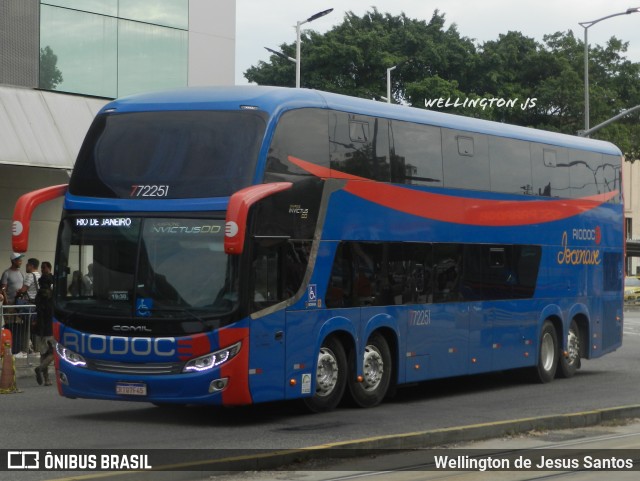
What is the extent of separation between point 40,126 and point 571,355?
11342 mm

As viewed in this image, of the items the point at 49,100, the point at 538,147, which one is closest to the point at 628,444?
the point at 538,147

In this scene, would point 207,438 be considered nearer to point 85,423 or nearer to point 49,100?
point 85,423

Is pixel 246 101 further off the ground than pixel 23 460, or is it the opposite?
pixel 246 101

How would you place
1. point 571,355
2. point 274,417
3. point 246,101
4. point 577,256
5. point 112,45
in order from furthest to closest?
point 112,45 < point 571,355 < point 577,256 < point 274,417 < point 246,101

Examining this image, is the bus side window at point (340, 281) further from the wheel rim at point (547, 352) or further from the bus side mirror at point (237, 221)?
the wheel rim at point (547, 352)

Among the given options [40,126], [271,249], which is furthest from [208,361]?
[40,126]

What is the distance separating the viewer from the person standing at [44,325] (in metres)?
18.8

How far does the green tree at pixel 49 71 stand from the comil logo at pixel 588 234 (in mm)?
11601

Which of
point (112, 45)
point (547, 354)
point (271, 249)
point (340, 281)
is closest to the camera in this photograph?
point (271, 249)

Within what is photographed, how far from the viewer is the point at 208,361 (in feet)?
45.8

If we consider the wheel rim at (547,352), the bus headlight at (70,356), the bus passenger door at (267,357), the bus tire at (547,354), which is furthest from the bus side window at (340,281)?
the wheel rim at (547,352)

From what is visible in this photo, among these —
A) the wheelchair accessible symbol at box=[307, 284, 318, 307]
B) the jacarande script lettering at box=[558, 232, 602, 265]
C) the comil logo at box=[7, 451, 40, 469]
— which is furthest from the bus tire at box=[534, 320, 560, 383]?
the comil logo at box=[7, 451, 40, 469]

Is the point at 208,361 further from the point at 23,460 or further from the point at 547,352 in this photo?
the point at 547,352

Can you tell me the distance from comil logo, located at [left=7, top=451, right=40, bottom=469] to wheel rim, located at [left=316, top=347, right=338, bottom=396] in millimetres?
4514
